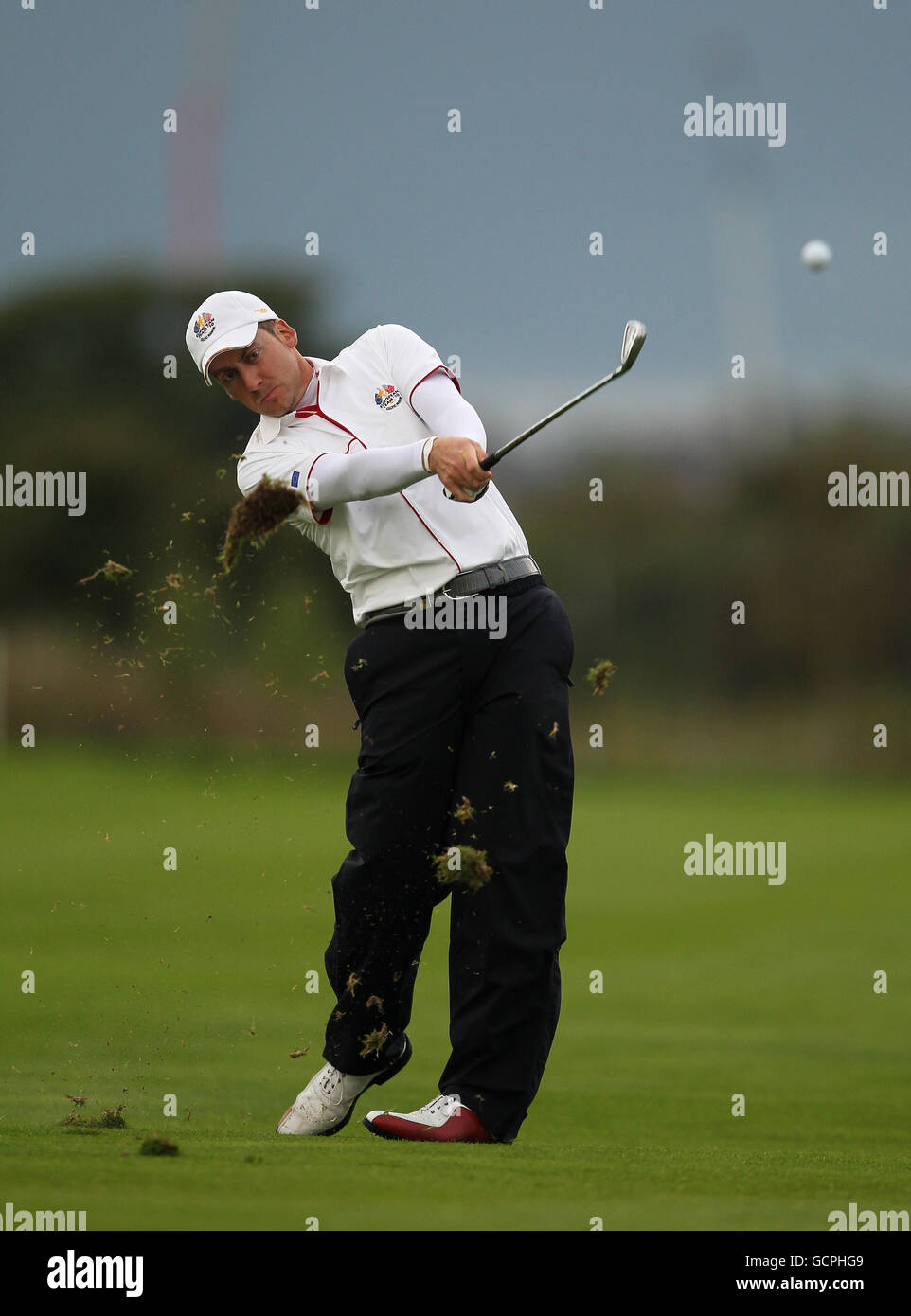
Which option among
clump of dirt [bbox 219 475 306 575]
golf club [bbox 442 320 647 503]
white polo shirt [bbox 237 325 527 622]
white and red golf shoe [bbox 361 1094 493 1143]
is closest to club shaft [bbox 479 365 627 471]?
golf club [bbox 442 320 647 503]

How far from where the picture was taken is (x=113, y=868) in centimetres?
1405

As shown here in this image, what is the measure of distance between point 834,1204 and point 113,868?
36.6ft

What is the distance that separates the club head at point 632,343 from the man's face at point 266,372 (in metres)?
0.85

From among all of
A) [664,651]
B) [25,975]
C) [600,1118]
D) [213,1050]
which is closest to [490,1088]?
[600,1118]

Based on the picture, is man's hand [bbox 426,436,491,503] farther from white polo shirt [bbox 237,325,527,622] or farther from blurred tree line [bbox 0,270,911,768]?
blurred tree line [bbox 0,270,911,768]

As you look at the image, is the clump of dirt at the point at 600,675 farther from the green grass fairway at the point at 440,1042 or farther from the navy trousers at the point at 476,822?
the green grass fairway at the point at 440,1042

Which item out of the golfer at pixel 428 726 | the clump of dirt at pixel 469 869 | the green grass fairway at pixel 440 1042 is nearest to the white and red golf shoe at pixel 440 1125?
the golfer at pixel 428 726

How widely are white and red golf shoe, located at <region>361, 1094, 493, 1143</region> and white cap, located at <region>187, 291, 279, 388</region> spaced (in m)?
1.87

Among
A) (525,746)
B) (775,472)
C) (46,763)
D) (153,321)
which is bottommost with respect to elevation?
(46,763)

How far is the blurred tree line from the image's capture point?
1169 inches

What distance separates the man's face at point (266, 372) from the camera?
444 cm

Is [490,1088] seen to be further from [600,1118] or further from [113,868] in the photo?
[113,868]

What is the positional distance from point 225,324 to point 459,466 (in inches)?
30.8

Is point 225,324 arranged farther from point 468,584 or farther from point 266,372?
point 468,584
